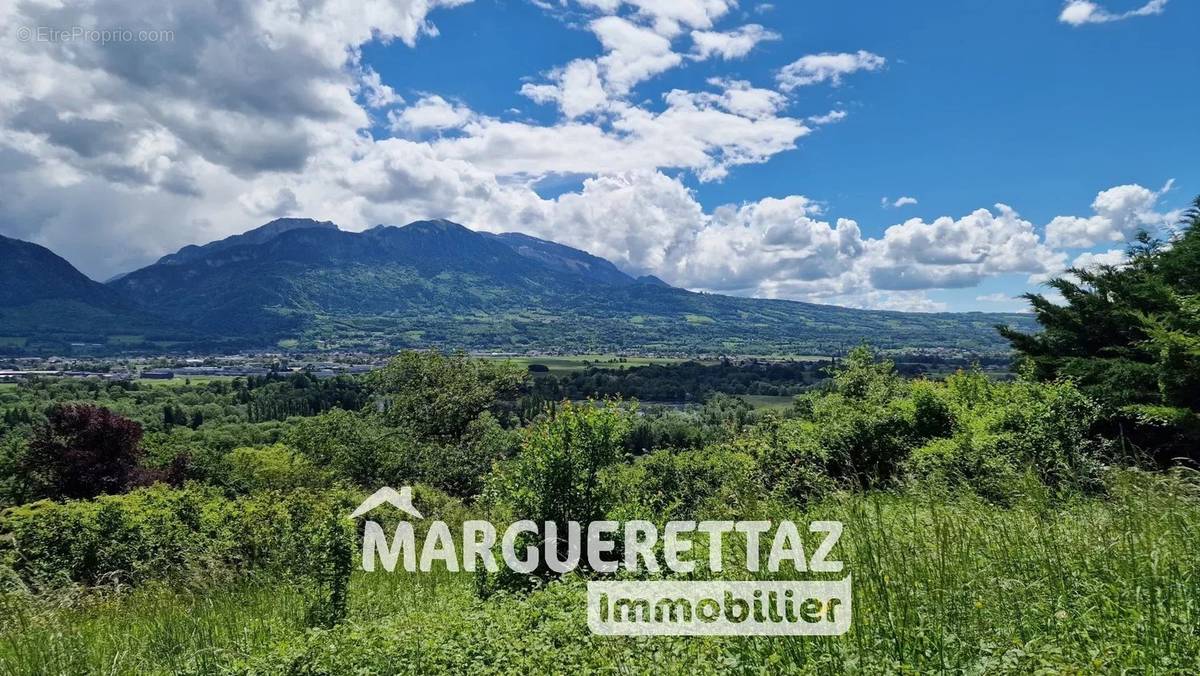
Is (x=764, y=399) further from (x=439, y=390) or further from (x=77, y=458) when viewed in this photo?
(x=77, y=458)

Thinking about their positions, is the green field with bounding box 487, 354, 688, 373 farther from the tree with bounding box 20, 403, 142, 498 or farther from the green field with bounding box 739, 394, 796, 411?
the tree with bounding box 20, 403, 142, 498

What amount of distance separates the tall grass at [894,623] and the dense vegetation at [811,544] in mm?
18

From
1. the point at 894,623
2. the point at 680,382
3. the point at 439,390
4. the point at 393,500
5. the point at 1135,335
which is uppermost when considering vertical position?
the point at 1135,335

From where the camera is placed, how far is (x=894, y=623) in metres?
3.15

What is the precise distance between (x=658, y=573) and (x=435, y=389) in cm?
2471

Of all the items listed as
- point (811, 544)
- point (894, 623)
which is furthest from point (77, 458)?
point (894, 623)

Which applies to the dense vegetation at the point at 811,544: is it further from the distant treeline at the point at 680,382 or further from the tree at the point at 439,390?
the distant treeline at the point at 680,382

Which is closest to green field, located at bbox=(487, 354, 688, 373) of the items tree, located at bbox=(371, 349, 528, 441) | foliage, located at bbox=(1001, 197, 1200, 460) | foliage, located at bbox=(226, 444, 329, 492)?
foliage, located at bbox=(226, 444, 329, 492)

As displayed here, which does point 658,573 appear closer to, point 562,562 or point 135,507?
point 562,562

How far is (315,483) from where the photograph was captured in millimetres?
23703

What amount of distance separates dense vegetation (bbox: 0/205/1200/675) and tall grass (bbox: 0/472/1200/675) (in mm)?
18

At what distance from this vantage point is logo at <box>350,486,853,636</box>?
3.53 metres

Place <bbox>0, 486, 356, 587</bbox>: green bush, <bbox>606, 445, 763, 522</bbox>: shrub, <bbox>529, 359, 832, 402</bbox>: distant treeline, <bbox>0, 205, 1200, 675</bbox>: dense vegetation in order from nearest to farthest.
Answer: <bbox>0, 205, 1200, 675</bbox>: dense vegetation
<bbox>606, 445, 763, 522</bbox>: shrub
<bbox>0, 486, 356, 587</bbox>: green bush
<bbox>529, 359, 832, 402</bbox>: distant treeline

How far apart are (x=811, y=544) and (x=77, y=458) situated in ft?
81.7
